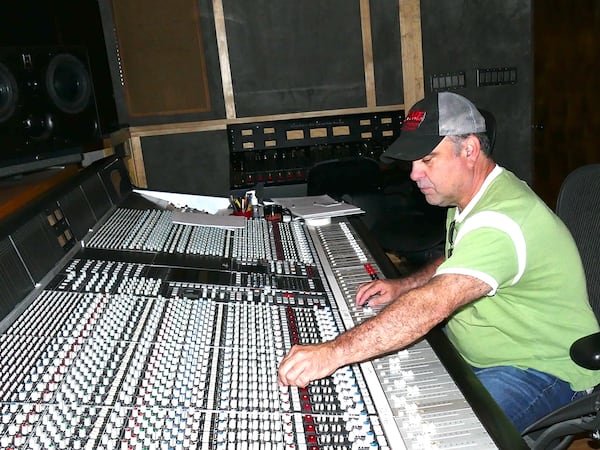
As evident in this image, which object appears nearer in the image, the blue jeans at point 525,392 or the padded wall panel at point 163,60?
the blue jeans at point 525,392

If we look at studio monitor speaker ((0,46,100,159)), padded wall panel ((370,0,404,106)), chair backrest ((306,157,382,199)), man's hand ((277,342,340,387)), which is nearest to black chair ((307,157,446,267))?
chair backrest ((306,157,382,199))

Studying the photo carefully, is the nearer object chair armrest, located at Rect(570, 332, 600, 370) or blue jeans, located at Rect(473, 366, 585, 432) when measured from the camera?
chair armrest, located at Rect(570, 332, 600, 370)

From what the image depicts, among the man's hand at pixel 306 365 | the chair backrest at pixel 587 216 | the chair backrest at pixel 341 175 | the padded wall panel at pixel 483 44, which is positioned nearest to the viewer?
the man's hand at pixel 306 365

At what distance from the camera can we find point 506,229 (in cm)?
135

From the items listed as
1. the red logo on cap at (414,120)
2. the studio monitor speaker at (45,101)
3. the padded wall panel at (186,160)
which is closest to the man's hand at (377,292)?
the red logo on cap at (414,120)

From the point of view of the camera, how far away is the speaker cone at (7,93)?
1.96 metres

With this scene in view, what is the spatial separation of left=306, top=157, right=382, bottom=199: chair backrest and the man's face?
1819 millimetres

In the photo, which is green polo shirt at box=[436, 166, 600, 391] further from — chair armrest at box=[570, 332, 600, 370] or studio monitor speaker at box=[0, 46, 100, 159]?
studio monitor speaker at box=[0, 46, 100, 159]

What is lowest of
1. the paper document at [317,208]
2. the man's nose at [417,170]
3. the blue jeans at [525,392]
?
the blue jeans at [525,392]

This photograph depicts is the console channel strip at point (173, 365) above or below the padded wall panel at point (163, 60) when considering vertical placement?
below

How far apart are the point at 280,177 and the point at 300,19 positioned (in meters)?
1.18

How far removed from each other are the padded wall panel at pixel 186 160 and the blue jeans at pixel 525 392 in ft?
10.2

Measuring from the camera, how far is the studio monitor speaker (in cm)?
199

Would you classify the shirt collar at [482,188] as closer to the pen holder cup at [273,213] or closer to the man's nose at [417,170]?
the man's nose at [417,170]
